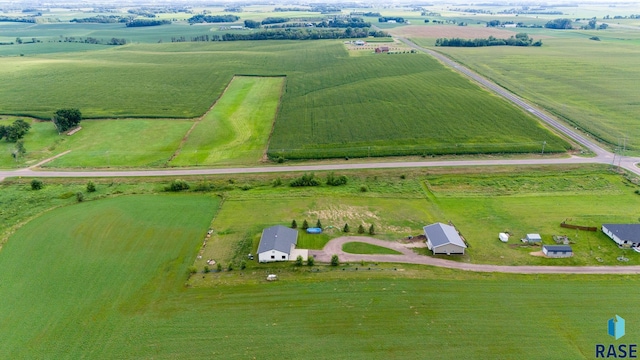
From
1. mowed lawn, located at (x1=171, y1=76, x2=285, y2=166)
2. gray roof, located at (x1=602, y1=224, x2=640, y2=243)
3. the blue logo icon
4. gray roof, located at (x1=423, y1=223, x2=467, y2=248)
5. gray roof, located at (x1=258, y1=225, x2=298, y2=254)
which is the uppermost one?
mowed lawn, located at (x1=171, y1=76, x2=285, y2=166)

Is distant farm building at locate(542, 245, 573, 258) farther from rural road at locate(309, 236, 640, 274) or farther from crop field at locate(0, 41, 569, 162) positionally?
crop field at locate(0, 41, 569, 162)

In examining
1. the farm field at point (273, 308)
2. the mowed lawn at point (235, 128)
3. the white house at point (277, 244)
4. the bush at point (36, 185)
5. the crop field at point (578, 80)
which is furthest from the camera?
the crop field at point (578, 80)

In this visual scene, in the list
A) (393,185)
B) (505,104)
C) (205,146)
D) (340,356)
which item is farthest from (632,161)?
(205,146)

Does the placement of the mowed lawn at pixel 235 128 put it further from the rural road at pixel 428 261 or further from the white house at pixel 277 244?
the rural road at pixel 428 261

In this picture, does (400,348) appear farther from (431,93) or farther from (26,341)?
(431,93)

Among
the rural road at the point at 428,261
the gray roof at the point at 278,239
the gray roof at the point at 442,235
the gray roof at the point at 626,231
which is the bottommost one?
the rural road at the point at 428,261

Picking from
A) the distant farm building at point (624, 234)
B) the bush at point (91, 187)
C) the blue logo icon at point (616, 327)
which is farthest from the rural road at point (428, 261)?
the bush at point (91, 187)

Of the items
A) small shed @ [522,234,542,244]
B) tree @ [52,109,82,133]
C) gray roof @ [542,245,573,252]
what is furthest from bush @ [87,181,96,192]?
gray roof @ [542,245,573,252]

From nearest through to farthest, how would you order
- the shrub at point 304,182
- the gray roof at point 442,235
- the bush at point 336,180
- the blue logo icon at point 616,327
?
1. the blue logo icon at point 616,327
2. the gray roof at point 442,235
3. the shrub at point 304,182
4. the bush at point 336,180
